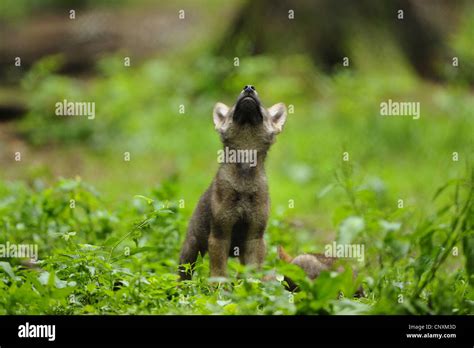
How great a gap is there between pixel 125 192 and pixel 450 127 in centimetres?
524

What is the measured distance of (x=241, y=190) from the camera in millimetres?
6590

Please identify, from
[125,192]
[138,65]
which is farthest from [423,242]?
[138,65]

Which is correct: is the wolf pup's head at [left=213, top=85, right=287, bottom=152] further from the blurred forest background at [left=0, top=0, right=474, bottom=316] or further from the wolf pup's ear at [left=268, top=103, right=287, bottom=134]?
the blurred forest background at [left=0, top=0, right=474, bottom=316]

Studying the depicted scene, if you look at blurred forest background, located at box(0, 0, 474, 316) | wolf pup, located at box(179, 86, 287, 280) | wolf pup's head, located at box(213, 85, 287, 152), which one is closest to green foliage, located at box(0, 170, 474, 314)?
wolf pup, located at box(179, 86, 287, 280)

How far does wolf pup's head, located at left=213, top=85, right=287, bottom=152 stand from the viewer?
21.6ft

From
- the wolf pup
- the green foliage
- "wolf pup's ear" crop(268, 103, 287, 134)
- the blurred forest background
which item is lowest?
the green foliage

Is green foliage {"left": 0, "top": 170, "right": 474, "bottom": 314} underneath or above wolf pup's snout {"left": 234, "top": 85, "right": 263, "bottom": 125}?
underneath

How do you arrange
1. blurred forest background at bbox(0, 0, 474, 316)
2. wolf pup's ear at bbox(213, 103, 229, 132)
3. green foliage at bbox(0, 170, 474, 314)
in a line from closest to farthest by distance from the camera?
1. green foliage at bbox(0, 170, 474, 314)
2. wolf pup's ear at bbox(213, 103, 229, 132)
3. blurred forest background at bbox(0, 0, 474, 316)

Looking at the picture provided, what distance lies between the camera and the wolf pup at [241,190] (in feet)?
21.5

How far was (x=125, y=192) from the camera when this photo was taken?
11.7 meters

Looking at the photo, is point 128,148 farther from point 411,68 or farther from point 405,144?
point 411,68

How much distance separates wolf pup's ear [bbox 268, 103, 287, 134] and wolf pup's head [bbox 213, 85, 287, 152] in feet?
0.26

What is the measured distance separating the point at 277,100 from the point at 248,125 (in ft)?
25.3

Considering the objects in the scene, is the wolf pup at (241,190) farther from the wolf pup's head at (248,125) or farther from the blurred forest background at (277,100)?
the blurred forest background at (277,100)
